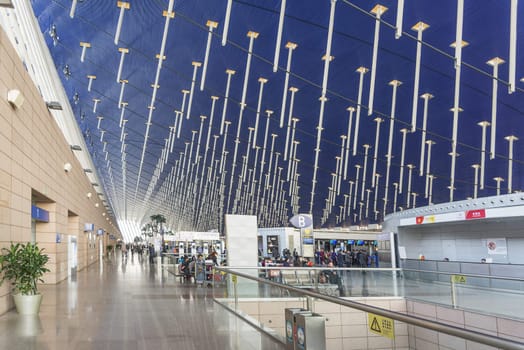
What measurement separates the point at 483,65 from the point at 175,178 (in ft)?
118

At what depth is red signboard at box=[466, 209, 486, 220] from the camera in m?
20.0

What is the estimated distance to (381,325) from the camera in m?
4.24

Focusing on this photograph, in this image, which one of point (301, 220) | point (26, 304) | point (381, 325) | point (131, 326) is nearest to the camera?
point (381, 325)

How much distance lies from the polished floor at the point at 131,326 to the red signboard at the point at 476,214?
12.7 meters

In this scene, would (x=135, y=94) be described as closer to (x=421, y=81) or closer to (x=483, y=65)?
(x=421, y=81)

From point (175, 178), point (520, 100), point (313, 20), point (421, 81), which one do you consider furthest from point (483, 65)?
point (175, 178)

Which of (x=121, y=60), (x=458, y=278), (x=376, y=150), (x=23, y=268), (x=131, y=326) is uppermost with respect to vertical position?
(x=121, y=60)

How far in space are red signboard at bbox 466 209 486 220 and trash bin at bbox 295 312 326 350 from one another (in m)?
16.7

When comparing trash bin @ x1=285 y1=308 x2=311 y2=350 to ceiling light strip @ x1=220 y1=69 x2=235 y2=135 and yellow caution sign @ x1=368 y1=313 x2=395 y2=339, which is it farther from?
ceiling light strip @ x1=220 y1=69 x2=235 y2=135

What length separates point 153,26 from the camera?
1623 cm

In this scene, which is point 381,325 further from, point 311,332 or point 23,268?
point 23,268

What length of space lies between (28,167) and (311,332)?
11231mm

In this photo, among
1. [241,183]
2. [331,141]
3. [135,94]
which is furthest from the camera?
[241,183]

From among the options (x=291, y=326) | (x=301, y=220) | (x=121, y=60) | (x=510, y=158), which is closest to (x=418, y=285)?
(x=301, y=220)
